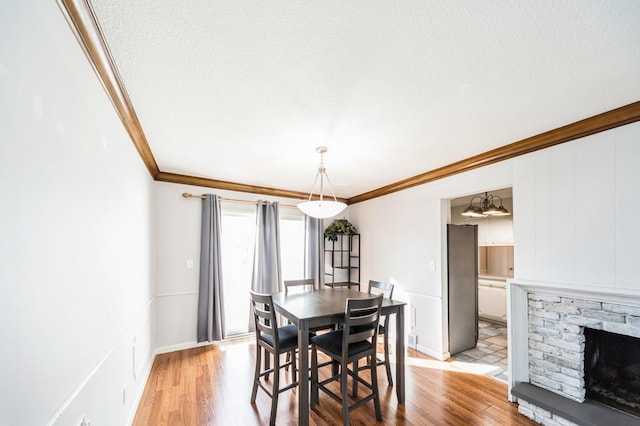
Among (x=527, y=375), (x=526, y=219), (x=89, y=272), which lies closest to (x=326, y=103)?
(x=89, y=272)

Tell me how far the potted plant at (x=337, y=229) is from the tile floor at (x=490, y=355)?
244 centimetres

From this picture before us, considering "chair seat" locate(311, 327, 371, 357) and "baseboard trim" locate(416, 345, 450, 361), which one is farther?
"baseboard trim" locate(416, 345, 450, 361)

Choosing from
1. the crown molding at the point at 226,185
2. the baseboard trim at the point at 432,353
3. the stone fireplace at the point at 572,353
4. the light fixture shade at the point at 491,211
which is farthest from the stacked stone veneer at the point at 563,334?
the crown molding at the point at 226,185

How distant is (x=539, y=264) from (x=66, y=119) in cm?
353

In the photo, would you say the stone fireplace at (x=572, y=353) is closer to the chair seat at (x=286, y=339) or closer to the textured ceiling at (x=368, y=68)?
the textured ceiling at (x=368, y=68)

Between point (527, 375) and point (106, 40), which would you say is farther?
point (527, 375)

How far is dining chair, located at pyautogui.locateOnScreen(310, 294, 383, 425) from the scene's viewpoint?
219 cm

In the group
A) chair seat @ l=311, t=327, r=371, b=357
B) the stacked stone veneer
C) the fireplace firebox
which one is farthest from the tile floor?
chair seat @ l=311, t=327, r=371, b=357

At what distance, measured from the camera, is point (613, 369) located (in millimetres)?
2223

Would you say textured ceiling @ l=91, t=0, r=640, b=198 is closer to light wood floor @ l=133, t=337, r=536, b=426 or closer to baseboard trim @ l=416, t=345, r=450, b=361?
light wood floor @ l=133, t=337, r=536, b=426

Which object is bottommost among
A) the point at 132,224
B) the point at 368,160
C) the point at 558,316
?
the point at 558,316

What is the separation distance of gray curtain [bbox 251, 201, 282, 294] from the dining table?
1237 mm

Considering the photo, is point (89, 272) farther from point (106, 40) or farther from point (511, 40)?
point (511, 40)

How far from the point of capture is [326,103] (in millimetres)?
1929
